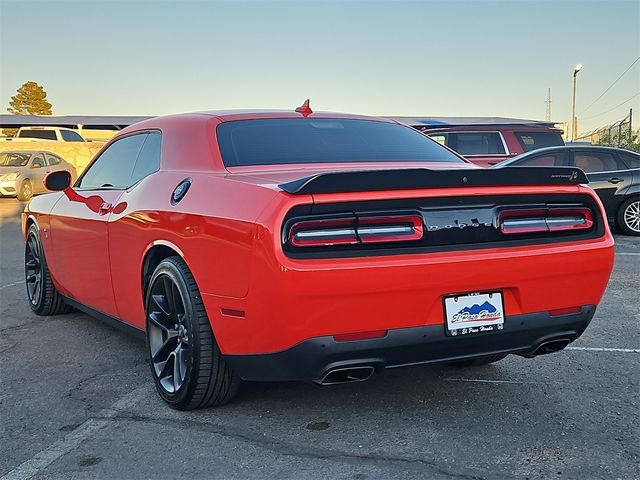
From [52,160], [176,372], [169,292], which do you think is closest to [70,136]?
[52,160]

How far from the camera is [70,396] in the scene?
151 inches

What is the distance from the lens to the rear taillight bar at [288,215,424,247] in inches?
112

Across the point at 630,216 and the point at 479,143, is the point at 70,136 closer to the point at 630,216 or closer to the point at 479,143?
the point at 479,143

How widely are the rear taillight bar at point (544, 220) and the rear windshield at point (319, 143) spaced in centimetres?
97

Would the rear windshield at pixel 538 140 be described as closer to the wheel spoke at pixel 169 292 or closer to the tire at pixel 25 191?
the wheel spoke at pixel 169 292

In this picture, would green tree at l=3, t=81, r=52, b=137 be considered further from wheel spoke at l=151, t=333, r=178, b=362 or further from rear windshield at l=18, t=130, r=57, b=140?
wheel spoke at l=151, t=333, r=178, b=362

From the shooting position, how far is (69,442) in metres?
3.19

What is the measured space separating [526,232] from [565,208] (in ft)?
0.93

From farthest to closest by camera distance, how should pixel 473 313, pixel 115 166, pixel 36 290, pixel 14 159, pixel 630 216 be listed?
pixel 14 159 < pixel 630 216 < pixel 36 290 < pixel 115 166 < pixel 473 313

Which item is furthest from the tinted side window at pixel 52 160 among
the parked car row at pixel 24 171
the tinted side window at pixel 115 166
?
the tinted side window at pixel 115 166

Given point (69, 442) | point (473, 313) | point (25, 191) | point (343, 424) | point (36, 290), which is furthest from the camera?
point (25, 191)

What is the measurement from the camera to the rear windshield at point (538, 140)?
43.9ft

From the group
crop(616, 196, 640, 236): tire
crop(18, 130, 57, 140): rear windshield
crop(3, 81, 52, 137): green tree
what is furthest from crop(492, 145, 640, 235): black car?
crop(3, 81, 52, 137): green tree

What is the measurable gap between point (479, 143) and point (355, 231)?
36.4 feet
